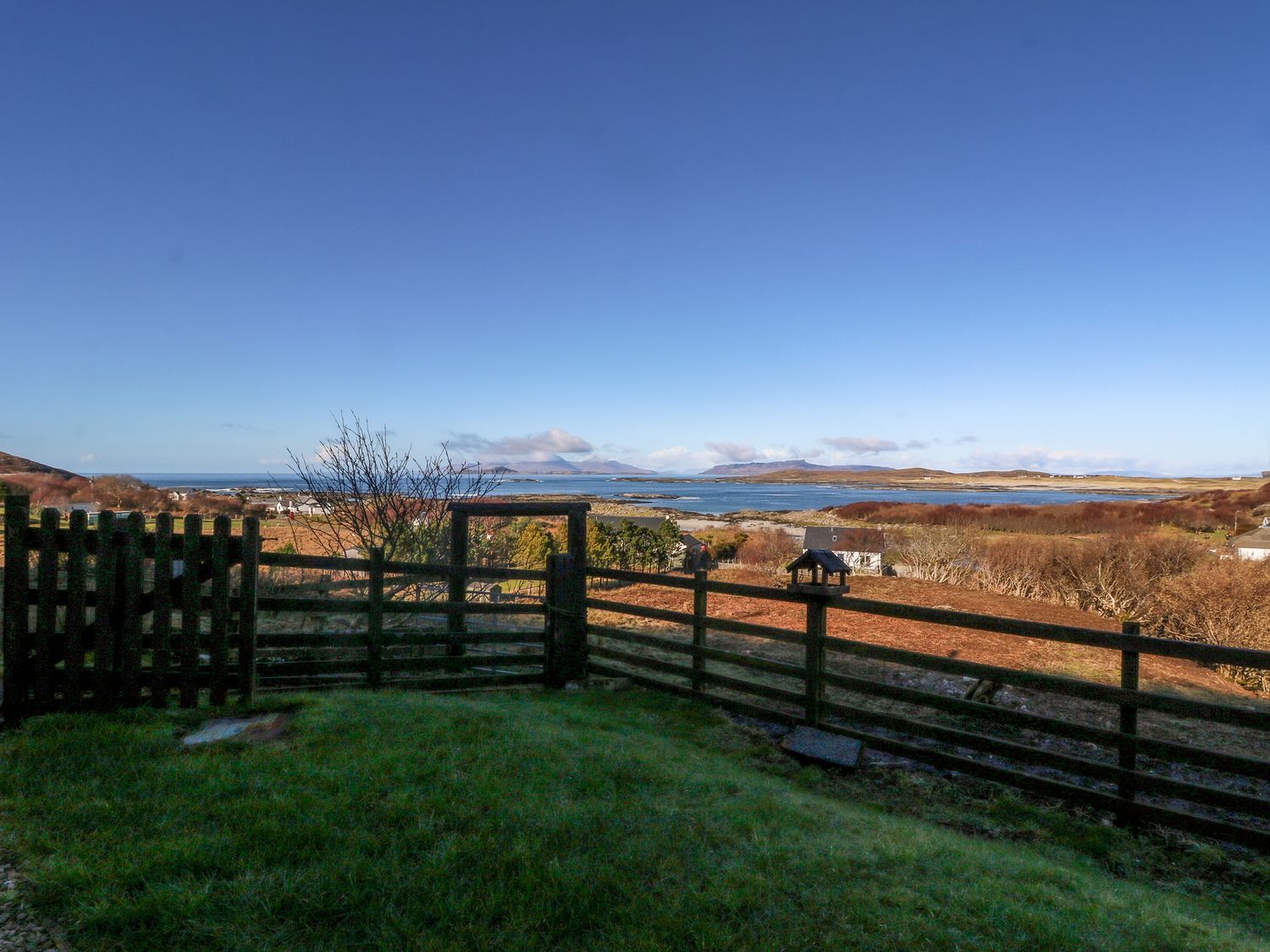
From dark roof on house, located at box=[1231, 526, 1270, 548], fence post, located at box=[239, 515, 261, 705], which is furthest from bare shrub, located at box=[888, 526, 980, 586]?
fence post, located at box=[239, 515, 261, 705]

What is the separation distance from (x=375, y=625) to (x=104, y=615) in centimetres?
211

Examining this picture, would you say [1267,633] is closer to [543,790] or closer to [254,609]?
[543,790]

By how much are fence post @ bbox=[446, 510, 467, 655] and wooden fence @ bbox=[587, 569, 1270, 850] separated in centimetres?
147

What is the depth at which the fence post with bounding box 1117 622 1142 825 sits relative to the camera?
4.57 m

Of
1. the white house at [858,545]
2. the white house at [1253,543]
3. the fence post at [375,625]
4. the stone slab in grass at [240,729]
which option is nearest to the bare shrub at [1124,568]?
the white house at [1253,543]

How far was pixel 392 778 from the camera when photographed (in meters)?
3.74

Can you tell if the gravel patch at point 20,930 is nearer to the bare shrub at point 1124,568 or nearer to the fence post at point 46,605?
the fence post at point 46,605

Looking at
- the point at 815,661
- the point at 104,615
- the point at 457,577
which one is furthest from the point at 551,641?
the point at 104,615

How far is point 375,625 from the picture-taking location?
635 centimetres

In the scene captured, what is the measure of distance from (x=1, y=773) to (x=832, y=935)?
4.29m

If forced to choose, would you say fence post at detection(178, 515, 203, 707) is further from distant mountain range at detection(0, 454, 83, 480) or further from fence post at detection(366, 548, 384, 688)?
distant mountain range at detection(0, 454, 83, 480)

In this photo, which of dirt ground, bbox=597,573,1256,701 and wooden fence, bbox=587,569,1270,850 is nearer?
wooden fence, bbox=587,569,1270,850

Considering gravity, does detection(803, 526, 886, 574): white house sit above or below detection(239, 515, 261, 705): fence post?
below

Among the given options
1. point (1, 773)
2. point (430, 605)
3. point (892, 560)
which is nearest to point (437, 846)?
point (1, 773)
